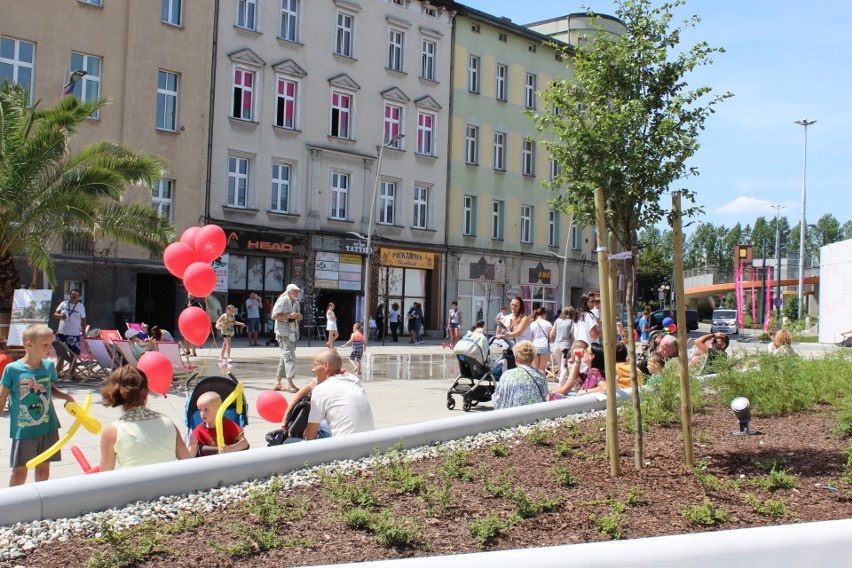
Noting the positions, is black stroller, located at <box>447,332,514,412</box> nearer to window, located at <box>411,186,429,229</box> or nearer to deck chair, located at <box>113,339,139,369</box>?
deck chair, located at <box>113,339,139,369</box>

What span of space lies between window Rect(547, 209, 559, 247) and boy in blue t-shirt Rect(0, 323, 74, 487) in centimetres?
4245

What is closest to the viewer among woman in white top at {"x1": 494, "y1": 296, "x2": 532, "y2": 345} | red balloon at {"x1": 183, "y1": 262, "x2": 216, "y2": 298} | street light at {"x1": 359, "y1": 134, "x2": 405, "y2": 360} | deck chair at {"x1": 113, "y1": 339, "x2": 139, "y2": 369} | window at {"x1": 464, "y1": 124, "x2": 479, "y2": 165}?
red balloon at {"x1": 183, "y1": 262, "x2": 216, "y2": 298}

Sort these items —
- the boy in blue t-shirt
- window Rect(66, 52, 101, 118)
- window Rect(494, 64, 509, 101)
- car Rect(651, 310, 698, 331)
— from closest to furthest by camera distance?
the boy in blue t-shirt
window Rect(66, 52, 101, 118)
window Rect(494, 64, 509, 101)
car Rect(651, 310, 698, 331)

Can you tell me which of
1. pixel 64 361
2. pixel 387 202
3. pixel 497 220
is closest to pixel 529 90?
pixel 497 220

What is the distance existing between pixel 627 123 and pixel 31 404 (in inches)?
202

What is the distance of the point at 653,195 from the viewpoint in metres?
7.19

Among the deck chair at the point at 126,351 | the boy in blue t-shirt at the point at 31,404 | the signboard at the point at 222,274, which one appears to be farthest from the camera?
the signboard at the point at 222,274

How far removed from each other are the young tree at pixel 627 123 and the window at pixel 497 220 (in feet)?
120

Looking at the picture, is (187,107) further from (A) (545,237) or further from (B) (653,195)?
(B) (653,195)

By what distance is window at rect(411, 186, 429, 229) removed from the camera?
40.1m

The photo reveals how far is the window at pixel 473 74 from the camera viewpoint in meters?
42.7

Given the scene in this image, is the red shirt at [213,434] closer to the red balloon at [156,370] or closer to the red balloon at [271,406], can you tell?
the red balloon at [271,406]

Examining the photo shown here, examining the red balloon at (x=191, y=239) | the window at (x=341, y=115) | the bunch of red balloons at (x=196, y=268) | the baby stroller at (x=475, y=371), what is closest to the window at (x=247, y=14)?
the window at (x=341, y=115)

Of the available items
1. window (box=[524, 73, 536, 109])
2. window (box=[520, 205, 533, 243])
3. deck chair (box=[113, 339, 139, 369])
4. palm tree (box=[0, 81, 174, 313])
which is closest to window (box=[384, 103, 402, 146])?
window (box=[524, 73, 536, 109])
